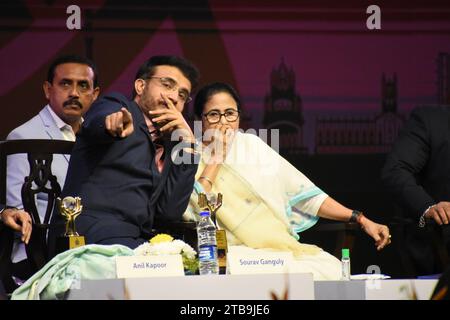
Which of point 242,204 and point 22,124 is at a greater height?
point 22,124

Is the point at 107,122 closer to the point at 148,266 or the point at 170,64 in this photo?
the point at 170,64

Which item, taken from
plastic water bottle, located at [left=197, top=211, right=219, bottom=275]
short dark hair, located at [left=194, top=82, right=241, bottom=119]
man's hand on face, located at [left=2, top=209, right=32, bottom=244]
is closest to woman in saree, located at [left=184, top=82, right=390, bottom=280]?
short dark hair, located at [left=194, top=82, right=241, bottom=119]

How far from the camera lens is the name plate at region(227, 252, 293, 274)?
266 centimetres

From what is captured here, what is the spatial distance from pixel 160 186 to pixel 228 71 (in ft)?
3.91

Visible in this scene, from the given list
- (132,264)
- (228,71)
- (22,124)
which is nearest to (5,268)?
(132,264)

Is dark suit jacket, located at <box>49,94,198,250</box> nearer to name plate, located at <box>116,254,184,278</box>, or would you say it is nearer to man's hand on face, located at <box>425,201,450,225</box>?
name plate, located at <box>116,254,184,278</box>

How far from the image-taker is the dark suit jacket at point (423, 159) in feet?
12.6

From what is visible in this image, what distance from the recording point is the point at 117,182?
3.37 m

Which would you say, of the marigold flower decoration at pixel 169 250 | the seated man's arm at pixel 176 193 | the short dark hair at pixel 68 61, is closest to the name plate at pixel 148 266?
the marigold flower decoration at pixel 169 250

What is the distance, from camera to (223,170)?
397 centimetres

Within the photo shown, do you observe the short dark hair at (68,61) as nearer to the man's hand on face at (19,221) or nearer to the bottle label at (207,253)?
the man's hand on face at (19,221)
